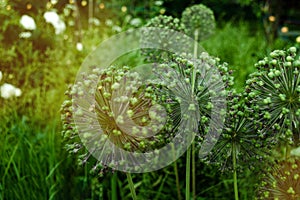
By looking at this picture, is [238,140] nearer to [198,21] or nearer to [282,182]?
[282,182]

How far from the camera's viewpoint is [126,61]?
412cm

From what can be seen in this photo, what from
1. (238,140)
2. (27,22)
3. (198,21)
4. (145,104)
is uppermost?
(27,22)

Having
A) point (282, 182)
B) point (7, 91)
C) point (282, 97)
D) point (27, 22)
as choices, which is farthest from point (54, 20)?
point (282, 97)

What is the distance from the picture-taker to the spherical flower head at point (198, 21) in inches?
128

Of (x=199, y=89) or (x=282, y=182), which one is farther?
Result: (x=282, y=182)

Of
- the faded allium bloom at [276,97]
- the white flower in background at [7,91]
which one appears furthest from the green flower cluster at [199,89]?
the white flower in background at [7,91]

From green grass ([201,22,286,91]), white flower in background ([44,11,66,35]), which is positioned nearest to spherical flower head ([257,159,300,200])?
green grass ([201,22,286,91])

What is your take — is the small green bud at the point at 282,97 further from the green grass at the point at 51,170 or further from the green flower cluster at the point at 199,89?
the green grass at the point at 51,170

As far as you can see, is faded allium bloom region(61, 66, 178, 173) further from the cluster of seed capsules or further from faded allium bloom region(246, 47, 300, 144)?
faded allium bloom region(246, 47, 300, 144)

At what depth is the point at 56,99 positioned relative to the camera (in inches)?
153

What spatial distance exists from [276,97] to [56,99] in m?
2.51

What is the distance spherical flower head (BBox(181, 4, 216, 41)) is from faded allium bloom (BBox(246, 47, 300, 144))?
1.50m

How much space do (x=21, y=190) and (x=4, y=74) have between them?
4.28 ft

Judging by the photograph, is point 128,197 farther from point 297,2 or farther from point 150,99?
point 297,2
